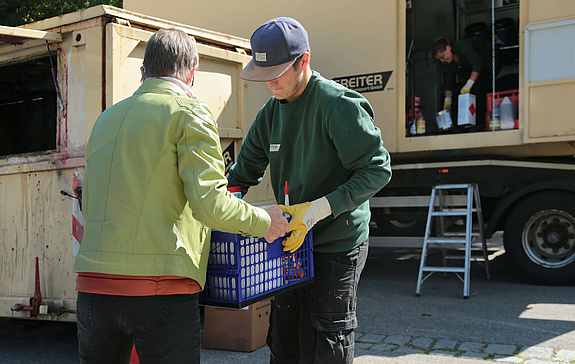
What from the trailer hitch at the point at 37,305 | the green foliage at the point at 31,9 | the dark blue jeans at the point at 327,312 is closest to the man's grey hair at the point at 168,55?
the dark blue jeans at the point at 327,312

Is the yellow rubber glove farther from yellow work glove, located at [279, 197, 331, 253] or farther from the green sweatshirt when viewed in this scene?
the green sweatshirt

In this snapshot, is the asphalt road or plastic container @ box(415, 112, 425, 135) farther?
plastic container @ box(415, 112, 425, 135)

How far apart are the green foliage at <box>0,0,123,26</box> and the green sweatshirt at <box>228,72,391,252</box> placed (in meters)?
11.2

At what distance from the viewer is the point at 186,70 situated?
2.00 m

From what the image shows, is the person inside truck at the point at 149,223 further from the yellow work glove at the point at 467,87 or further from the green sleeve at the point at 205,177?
the yellow work glove at the point at 467,87

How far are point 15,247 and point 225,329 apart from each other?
173 centimetres

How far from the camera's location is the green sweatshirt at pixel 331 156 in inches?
84.1

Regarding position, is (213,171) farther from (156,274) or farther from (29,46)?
(29,46)

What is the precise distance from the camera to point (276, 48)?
211cm

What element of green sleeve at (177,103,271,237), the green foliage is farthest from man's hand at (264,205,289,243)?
the green foliage

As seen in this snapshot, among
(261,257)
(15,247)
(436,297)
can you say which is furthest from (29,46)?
(436,297)

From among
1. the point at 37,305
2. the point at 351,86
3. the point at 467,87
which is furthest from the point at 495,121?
the point at 37,305

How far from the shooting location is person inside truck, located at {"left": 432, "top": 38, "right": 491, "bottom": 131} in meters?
6.39

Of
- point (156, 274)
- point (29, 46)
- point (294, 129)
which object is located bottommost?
point (156, 274)
